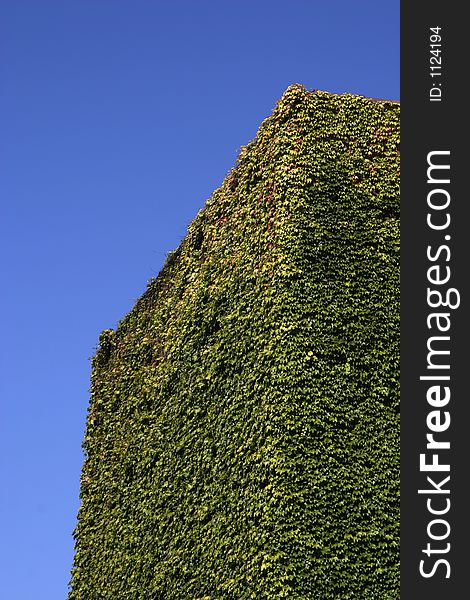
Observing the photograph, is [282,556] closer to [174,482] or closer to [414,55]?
[174,482]

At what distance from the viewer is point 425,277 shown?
35.2 feet

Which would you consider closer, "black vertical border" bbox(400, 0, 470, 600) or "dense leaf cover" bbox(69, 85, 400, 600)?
"black vertical border" bbox(400, 0, 470, 600)

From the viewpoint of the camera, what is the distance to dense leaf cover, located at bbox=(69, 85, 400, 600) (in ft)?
39.1

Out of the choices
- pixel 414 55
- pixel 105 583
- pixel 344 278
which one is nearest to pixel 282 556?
pixel 344 278

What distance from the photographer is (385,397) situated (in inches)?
500

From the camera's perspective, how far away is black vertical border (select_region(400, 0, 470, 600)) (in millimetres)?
10000

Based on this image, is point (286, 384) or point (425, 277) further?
point (286, 384)

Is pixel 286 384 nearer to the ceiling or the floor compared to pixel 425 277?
nearer to the floor

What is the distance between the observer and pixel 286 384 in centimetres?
1236

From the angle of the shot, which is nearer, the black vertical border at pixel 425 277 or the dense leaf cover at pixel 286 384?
the black vertical border at pixel 425 277

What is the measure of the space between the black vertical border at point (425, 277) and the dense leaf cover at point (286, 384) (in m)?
1.89

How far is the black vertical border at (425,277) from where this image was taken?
32.8 ft

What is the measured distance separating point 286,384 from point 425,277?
2.50 metres

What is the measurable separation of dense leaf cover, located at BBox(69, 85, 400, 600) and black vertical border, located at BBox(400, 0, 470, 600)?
189 cm
